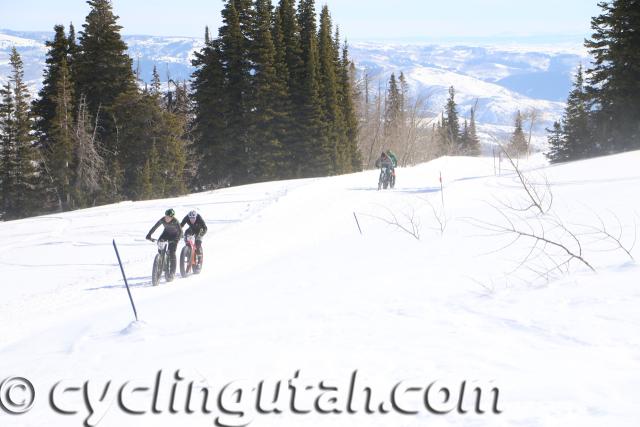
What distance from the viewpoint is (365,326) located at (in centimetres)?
634

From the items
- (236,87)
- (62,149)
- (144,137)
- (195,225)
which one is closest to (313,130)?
(236,87)

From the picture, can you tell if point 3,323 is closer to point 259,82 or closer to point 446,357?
point 446,357

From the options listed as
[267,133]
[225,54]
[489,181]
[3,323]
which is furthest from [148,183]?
[3,323]

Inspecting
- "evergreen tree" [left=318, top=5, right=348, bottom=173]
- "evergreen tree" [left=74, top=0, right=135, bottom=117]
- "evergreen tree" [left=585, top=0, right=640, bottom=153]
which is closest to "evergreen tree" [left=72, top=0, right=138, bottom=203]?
"evergreen tree" [left=74, top=0, right=135, bottom=117]

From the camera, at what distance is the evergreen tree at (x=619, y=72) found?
3051 centimetres

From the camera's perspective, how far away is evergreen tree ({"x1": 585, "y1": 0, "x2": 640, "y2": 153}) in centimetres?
3051

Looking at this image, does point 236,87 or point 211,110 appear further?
point 236,87

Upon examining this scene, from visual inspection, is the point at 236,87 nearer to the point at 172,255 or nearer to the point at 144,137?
the point at 144,137

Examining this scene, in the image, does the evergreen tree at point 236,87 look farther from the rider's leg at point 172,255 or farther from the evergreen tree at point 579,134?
the rider's leg at point 172,255

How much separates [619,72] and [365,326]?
103ft

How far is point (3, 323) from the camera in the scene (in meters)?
10.9

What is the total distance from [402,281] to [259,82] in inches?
1550

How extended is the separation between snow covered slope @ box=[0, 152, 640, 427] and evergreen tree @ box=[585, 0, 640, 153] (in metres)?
18.7

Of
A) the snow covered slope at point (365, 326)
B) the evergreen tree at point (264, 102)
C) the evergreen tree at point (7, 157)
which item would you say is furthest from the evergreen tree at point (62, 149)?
the snow covered slope at point (365, 326)
